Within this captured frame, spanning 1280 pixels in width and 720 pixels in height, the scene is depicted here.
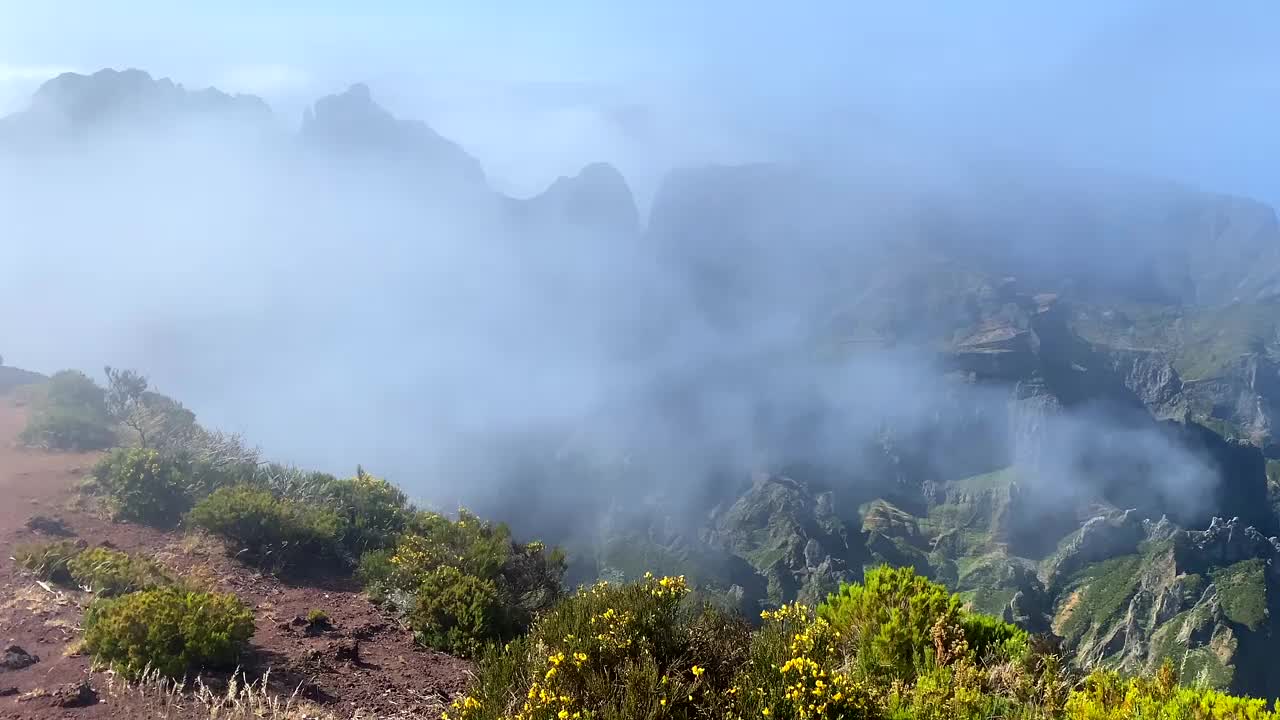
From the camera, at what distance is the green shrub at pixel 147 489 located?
13336mm

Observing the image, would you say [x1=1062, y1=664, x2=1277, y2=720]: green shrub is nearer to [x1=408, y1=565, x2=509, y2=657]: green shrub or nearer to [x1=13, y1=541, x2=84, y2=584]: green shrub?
[x1=408, y1=565, x2=509, y2=657]: green shrub

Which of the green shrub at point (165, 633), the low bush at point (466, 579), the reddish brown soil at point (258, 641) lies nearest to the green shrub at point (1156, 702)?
the reddish brown soil at point (258, 641)

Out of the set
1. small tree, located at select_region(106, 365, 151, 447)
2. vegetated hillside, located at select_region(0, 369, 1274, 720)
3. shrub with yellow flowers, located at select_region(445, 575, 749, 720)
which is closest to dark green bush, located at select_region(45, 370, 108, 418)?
small tree, located at select_region(106, 365, 151, 447)

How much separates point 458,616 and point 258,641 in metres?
2.27

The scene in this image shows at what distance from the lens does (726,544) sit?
146750mm

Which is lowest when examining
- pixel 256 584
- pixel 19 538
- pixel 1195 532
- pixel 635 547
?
pixel 1195 532

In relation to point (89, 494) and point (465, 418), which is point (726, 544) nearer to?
point (465, 418)

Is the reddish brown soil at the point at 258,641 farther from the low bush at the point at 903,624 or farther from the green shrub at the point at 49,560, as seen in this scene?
the low bush at the point at 903,624

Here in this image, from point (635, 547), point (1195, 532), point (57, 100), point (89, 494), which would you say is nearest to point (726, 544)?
point (635, 547)

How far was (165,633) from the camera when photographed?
7.18 meters

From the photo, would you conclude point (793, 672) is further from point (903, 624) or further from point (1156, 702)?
point (1156, 702)

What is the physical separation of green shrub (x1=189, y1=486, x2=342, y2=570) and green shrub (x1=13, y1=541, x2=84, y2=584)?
1840mm

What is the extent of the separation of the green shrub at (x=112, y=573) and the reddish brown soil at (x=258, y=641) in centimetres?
26

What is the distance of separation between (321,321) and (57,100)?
277 feet
